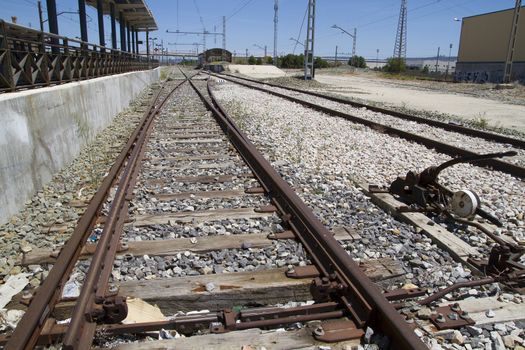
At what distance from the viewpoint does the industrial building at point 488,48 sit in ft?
163

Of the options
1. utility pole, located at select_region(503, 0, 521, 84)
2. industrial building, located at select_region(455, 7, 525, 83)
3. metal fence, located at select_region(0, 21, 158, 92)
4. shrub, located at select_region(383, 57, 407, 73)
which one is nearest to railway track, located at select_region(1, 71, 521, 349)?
metal fence, located at select_region(0, 21, 158, 92)

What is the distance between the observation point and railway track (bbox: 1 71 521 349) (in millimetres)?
2447

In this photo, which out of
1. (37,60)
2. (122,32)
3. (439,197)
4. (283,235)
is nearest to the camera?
(283,235)

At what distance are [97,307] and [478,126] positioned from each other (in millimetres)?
12156

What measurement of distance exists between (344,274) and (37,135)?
4664mm

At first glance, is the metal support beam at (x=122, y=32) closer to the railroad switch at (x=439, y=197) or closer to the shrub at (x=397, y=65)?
the railroad switch at (x=439, y=197)

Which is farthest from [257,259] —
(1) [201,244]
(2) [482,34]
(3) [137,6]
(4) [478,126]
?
(2) [482,34]

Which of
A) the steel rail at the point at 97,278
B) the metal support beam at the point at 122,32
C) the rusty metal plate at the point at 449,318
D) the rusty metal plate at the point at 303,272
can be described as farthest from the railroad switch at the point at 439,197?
the metal support beam at the point at 122,32

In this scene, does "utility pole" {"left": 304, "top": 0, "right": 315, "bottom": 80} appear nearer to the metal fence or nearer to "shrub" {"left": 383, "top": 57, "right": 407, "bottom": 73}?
the metal fence

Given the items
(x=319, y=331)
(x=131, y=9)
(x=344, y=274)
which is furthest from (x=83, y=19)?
(x=319, y=331)

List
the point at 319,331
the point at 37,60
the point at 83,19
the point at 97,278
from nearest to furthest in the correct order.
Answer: the point at 319,331 → the point at 97,278 → the point at 37,60 → the point at 83,19

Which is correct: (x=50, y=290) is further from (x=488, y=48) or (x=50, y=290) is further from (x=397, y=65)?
(x=397, y=65)

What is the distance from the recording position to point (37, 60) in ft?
25.3

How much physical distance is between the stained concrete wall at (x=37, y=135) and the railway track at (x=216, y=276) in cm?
94
